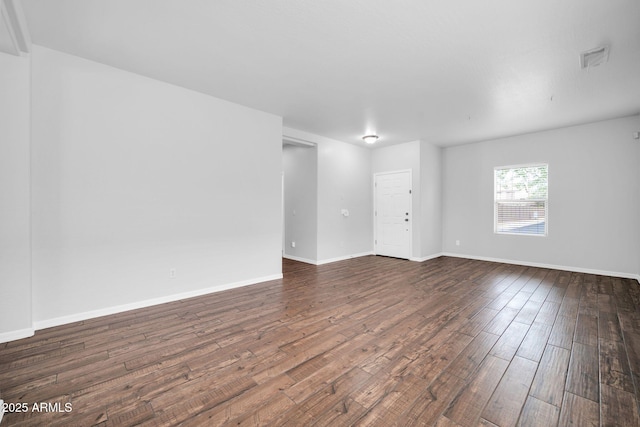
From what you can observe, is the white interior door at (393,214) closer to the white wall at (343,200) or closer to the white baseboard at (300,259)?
the white wall at (343,200)

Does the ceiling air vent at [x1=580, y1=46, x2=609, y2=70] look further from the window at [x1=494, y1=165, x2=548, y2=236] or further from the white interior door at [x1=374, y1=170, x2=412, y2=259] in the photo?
the white interior door at [x1=374, y1=170, x2=412, y2=259]

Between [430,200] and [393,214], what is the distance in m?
0.93

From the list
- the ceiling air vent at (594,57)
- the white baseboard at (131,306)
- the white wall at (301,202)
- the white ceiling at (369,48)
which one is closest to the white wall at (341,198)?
the white wall at (301,202)

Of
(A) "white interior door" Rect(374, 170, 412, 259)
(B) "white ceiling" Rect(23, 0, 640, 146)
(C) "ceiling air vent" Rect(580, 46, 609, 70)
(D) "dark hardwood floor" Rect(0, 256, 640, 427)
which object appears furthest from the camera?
(A) "white interior door" Rect(374, 170, 412, 259)

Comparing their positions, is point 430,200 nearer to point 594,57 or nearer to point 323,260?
point 323,260

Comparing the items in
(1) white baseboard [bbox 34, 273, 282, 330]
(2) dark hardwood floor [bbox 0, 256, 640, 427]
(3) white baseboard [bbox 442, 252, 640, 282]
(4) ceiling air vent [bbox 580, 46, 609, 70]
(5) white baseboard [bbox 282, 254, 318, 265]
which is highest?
(4) ceiling air vent [bbox 580, 46, 609, 70]

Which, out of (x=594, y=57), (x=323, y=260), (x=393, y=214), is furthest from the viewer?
(x=393, y=214)

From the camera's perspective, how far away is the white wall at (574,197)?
470 cm

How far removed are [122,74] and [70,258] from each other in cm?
214

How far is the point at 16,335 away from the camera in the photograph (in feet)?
8.25

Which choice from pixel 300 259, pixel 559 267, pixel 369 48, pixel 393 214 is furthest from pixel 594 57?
pixel 300 259

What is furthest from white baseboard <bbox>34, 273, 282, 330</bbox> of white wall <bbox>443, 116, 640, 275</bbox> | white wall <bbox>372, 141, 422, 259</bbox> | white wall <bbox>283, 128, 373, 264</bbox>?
white wall <bbox>443, 116, 640, 275</bbox>

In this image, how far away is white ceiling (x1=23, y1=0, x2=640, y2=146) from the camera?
2.21 metres

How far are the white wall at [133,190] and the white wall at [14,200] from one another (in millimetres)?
139
